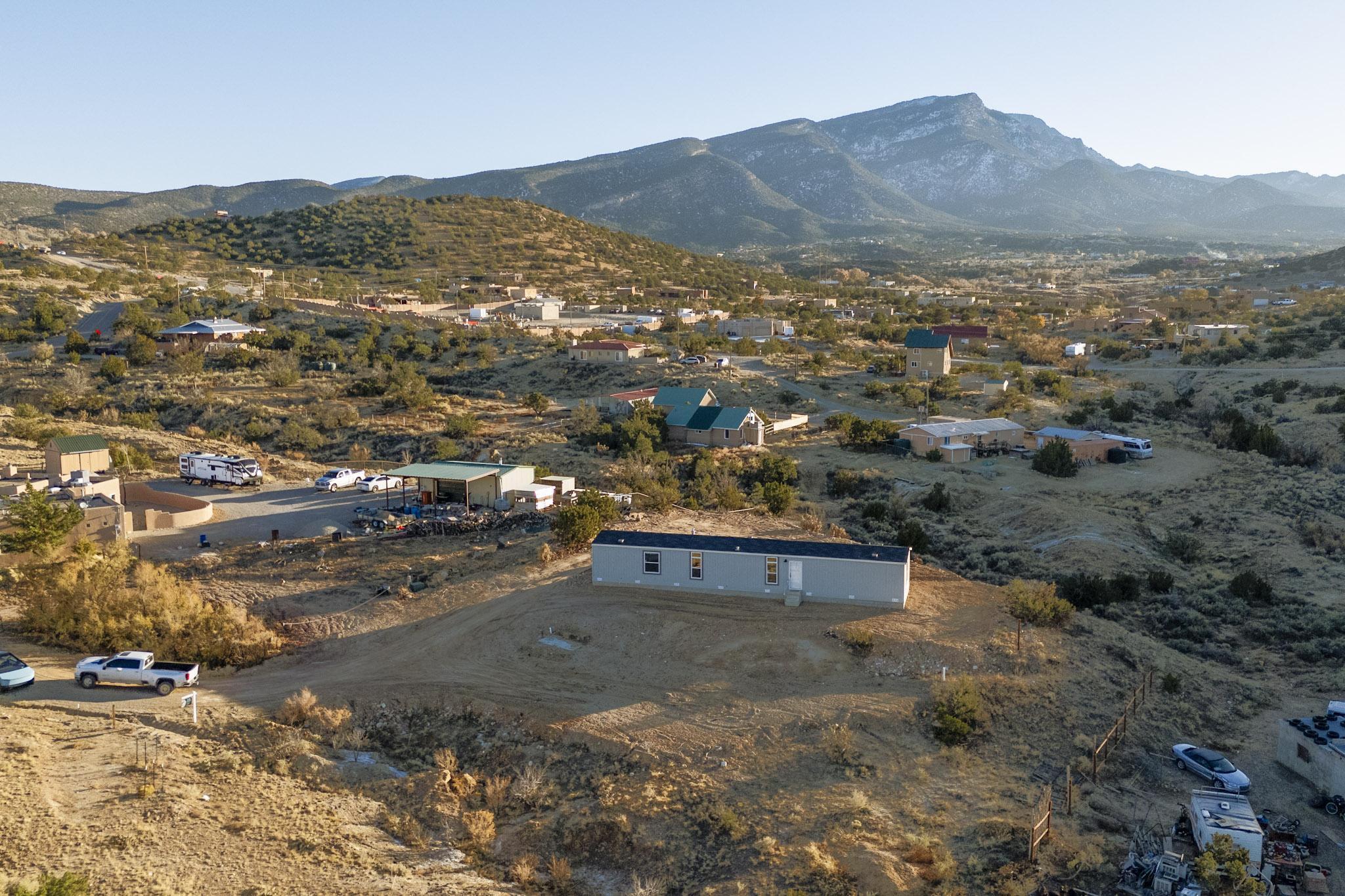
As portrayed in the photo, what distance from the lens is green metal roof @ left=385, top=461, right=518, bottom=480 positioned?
3547cm

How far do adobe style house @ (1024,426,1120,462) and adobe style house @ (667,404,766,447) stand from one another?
49.0ft

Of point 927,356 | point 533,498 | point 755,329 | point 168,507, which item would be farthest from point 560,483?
point 755,329

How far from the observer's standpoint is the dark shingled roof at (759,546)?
82.1 ft

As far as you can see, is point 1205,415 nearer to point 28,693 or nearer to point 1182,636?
point 1182,636

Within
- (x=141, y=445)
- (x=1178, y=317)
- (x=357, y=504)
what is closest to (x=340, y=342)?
(x=141, y=445)

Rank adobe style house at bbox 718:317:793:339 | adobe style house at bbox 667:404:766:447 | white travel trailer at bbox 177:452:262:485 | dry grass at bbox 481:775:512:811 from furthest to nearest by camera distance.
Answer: adobe style house at bbox 718:317:793:339, adobe style house at bbox 667:404:766:447, white travel trailer at bbox 177:452:262:485, dry grass at bbox 481:775:512:811

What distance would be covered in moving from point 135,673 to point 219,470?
66.8 ft

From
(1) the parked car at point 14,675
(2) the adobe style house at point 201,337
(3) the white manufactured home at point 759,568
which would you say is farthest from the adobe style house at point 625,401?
(1) the parked car at point 14,675

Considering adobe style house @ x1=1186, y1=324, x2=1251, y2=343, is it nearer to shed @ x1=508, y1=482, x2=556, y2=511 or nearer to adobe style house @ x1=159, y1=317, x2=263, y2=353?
shed @ x1=508, y1=482, x2=556, y2=511

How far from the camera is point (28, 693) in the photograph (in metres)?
21.3

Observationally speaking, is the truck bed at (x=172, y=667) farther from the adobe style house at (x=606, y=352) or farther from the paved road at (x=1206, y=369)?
the paved road at (x=1206, y=369)

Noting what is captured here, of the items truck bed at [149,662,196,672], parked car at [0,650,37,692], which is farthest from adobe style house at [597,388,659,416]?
parked car at [0,650,37,692]

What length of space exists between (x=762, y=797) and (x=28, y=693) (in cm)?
1690

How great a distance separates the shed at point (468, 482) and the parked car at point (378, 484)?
2761 mm
